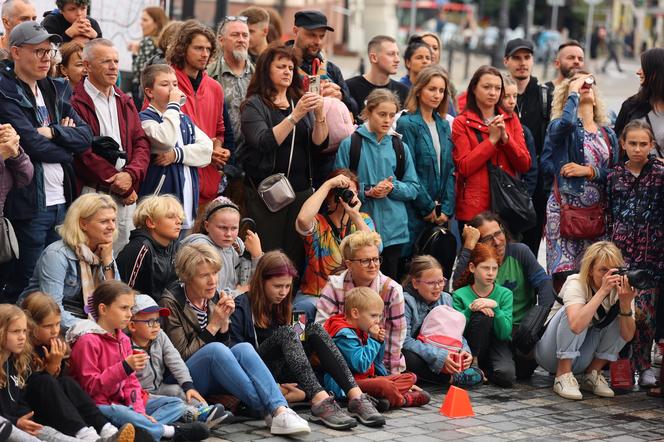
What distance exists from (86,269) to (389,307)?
1.98 metres

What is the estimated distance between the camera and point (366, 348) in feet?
27.1

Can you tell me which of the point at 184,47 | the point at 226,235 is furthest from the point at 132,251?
the point at 184,47

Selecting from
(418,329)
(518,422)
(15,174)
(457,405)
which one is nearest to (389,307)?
(418,329)

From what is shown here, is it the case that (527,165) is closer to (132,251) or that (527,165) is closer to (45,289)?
(132,251)

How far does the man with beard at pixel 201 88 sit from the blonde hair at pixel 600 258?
8.25 ft

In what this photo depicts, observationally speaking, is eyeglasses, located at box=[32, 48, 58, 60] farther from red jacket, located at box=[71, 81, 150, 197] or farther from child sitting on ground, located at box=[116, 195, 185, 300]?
child sitting on ground, located at box=[116, 195, 185, 300]

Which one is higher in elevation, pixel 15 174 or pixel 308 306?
pixel 15 174

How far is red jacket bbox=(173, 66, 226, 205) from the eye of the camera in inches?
369

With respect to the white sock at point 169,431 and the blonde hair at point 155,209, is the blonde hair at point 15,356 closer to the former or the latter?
the white sock at point 169,431

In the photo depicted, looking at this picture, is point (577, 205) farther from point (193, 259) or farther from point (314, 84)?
point (193, 259)

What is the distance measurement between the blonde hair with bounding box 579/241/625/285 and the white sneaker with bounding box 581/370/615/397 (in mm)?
612

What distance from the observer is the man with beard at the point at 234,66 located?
9930 mm

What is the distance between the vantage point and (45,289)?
7500 mm

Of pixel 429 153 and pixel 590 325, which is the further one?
pixel 429 153
